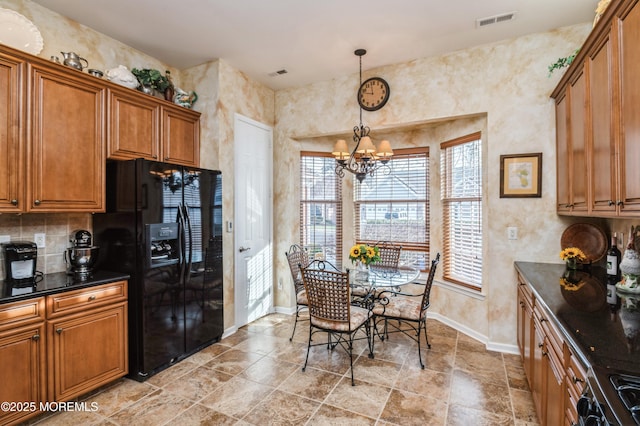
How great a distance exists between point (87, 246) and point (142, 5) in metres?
2.09

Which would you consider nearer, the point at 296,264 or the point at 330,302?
the point at 330,302

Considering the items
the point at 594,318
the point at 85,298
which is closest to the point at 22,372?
the point at 85,298

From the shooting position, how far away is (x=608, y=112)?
181cm

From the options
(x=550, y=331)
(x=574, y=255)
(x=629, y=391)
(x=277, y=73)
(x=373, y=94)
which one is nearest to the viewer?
(x=629, y=391)

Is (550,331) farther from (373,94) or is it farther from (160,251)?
(373,94)

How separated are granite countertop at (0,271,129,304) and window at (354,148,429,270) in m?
3.17

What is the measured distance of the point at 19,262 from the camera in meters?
2.36

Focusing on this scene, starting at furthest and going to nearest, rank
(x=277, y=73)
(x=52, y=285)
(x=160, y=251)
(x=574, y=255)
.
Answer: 1. (x=277, y=73)
2. (x=160, y=251)
3. (x=574, y=255)
4. (x=52, y=285)

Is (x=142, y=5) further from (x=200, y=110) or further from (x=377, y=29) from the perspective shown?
(x=377, y=29)

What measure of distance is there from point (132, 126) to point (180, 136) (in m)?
0.55

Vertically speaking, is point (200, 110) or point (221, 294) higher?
point (200, 110)

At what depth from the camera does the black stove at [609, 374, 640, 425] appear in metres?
0.88

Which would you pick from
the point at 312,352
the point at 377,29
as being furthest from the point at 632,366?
the point at 377,29

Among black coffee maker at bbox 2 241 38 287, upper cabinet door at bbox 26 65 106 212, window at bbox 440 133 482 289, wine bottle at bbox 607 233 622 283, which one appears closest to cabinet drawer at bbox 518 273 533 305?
wine bottle at bbox 607 233 622 283
